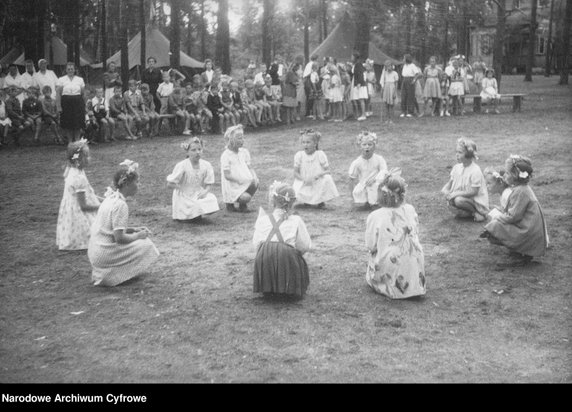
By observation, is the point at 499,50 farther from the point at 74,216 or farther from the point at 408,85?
the point at 74,216

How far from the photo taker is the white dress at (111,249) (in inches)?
253

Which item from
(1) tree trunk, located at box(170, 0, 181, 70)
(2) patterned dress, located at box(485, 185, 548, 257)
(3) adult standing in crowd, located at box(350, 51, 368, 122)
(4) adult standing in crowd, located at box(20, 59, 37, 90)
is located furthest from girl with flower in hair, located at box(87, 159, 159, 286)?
(1) tree trunk, located at box(170, 0, 181, 70)

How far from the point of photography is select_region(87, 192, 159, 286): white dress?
643 cm

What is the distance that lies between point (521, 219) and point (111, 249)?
425 centimetres

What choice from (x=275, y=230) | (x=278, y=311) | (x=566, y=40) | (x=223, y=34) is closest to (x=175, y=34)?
(x=223, y=34)

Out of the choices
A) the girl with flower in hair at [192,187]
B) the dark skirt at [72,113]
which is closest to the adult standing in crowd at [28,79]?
the dark skirt at [72,113]

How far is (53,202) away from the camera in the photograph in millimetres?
10391

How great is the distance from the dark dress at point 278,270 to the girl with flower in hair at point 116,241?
1331mm

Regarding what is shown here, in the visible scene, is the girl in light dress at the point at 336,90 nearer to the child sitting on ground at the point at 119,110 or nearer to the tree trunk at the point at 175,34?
the child sitting on ground at the point at 119,110

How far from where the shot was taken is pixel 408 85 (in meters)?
21.1

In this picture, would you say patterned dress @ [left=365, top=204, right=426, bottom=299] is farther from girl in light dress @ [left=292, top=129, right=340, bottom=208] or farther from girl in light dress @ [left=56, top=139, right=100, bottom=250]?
girl in light dress @ [left=292, top=129, right=340, bottom=208]

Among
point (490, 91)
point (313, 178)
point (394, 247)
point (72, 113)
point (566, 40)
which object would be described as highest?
point (566, 40)

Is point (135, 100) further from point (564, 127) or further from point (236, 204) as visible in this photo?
point (564, 127)

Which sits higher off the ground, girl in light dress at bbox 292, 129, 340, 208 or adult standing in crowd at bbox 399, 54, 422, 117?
adult standing in crowd at bbox 399, 54, 422, 117
